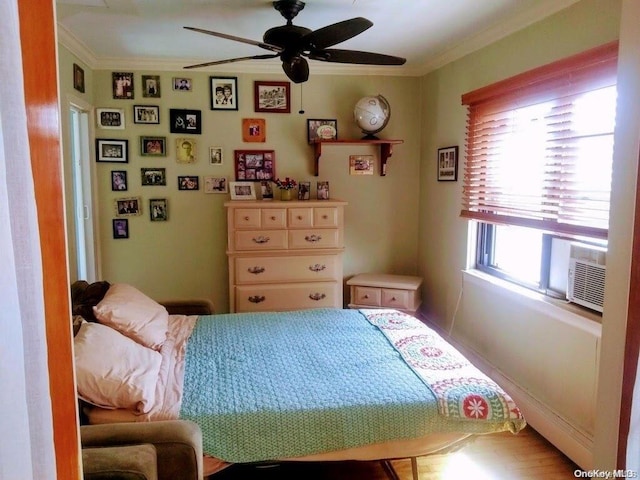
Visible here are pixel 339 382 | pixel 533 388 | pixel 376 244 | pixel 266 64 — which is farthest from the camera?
pixel 376 244

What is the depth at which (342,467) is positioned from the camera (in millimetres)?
2389

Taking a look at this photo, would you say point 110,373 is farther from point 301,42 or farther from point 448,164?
point 448,164

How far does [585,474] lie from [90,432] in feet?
7.13

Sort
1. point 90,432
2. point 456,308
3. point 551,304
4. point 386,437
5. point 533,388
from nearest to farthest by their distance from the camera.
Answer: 1. point 90,432
2. point 386,437
3. point 551,304
4. point 533,388
5. point 456,308

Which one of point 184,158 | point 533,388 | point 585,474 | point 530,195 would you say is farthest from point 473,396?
point 184,158

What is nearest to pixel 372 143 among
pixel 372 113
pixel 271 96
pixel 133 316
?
pixel 372 113

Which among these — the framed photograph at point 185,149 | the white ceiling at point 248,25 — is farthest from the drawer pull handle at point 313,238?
the white ceiling at point 248,25

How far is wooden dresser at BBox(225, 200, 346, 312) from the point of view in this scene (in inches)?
146

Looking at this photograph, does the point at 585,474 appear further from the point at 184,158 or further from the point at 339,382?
the point at 184,158

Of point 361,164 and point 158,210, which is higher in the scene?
point 361,164

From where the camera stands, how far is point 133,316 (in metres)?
2.36

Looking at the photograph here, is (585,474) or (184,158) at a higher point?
(184,158)

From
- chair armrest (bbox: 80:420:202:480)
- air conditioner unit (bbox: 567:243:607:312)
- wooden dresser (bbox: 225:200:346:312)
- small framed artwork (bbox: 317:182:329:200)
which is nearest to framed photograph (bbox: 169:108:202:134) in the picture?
wooden dresser (bbox: 225:200:346:312)

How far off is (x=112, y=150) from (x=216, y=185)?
2.91 feet
